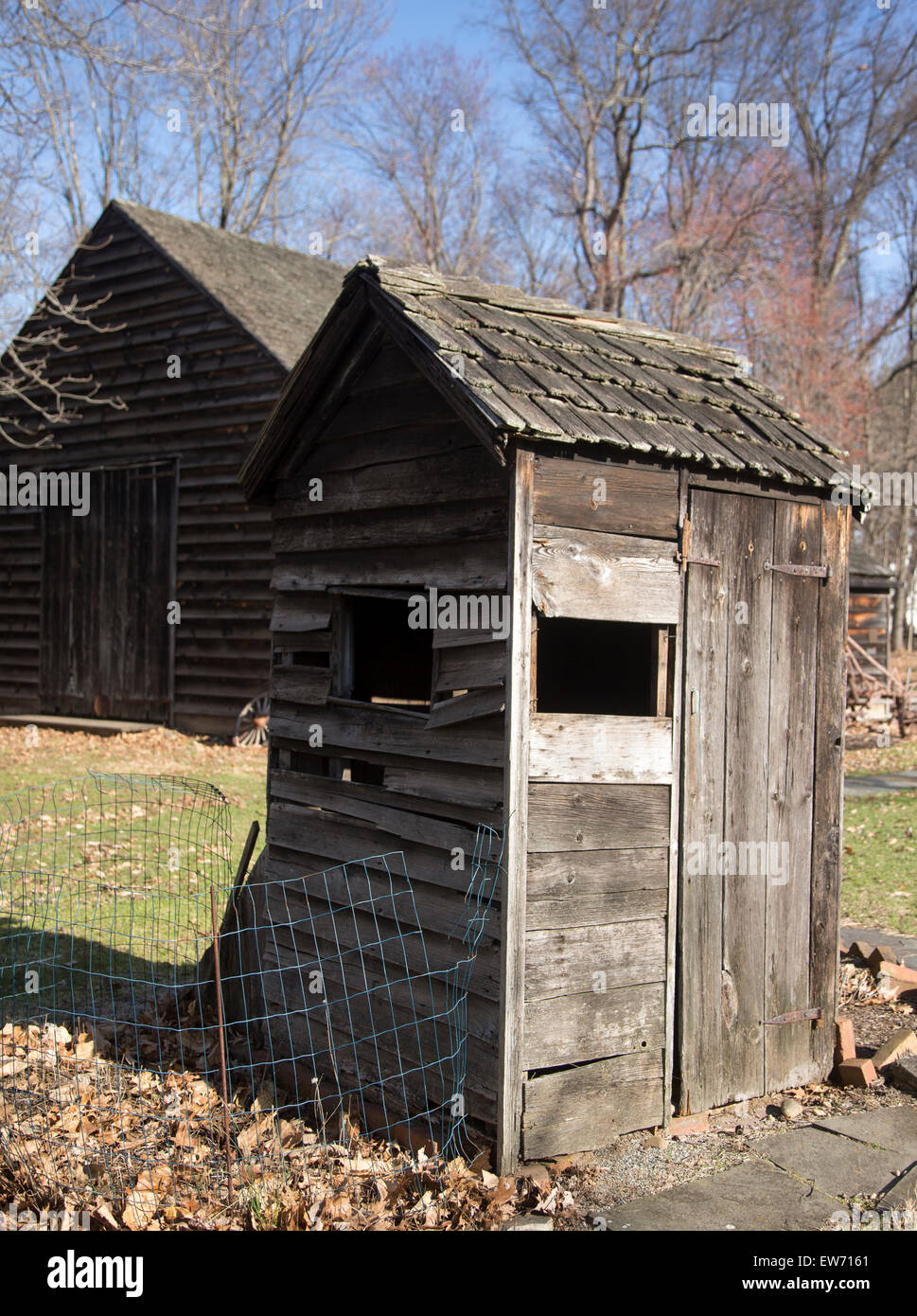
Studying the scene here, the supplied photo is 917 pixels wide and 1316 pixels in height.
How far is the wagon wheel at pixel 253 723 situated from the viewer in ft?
50.2

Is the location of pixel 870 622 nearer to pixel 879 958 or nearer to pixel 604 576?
pixel 879 958

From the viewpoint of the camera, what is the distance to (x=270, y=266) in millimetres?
18812

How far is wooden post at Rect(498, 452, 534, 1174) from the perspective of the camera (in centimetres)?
456

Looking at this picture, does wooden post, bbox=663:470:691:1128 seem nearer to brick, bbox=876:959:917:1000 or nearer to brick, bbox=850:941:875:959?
brick, bbox=876:959:917:1000

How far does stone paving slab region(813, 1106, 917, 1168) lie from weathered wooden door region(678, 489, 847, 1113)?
392mm

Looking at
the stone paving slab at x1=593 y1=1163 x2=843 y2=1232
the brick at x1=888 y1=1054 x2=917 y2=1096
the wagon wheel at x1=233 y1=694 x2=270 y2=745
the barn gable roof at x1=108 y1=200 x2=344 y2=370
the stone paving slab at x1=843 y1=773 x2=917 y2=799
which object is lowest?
the stone paving slab at x1=593 y1=1163 x2=843 y2=1232

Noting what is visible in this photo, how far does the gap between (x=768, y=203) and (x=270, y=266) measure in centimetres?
1729

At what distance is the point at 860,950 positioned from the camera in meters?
7.40

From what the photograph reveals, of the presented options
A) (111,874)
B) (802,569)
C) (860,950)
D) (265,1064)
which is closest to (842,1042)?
(860,950)

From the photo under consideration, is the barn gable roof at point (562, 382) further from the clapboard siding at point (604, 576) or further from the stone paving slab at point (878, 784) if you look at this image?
the stone paving slab at point (878, 784)

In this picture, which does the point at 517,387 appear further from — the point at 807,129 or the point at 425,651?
the point at 807,129

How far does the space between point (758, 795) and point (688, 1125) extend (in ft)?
5.16

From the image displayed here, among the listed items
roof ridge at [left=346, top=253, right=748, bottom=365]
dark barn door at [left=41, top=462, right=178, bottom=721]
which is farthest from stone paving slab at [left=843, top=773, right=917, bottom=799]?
dark barn door at [left=41, top=462, right=178, bottom=721]

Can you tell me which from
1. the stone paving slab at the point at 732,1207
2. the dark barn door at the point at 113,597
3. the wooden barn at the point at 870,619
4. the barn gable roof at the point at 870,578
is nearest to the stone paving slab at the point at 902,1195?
the stone paving slab at the point at 732,1207
